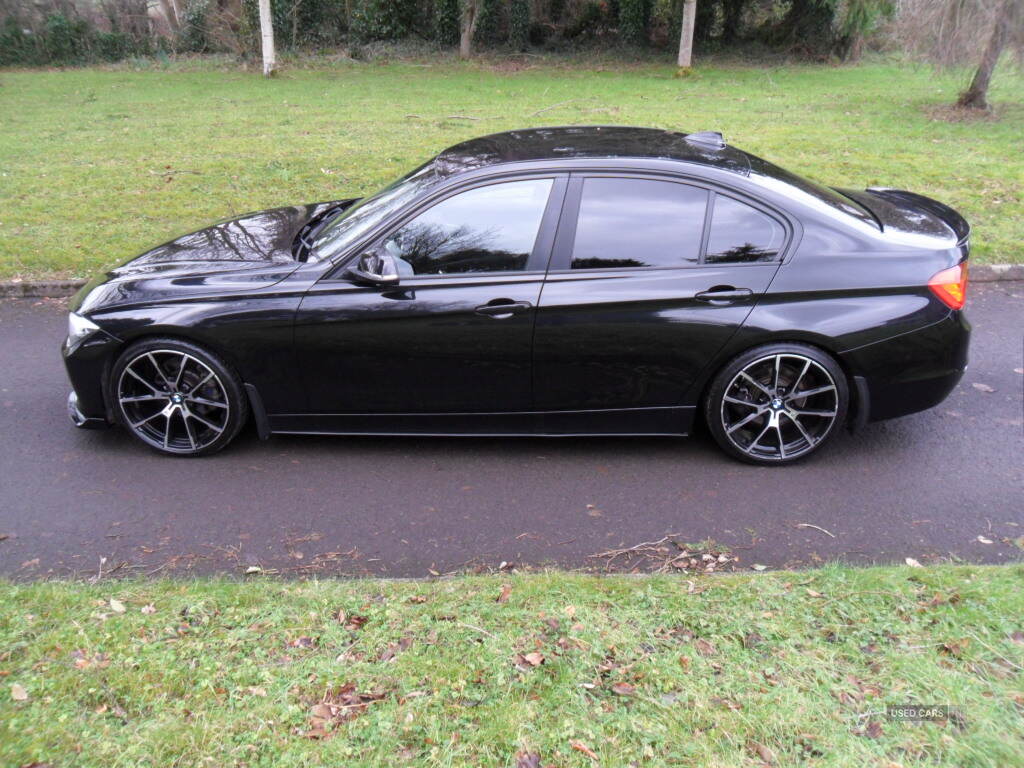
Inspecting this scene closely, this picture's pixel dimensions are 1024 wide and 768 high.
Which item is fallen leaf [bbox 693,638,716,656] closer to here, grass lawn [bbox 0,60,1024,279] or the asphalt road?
the asphalt road

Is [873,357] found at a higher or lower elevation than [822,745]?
higher

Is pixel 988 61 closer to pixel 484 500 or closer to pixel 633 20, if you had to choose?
pixel 484 500

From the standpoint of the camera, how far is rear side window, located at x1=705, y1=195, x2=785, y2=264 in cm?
444

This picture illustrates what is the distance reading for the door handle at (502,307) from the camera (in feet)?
14.3

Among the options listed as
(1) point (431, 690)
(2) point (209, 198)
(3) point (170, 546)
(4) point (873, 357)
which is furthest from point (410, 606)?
(2) point (209, 198)

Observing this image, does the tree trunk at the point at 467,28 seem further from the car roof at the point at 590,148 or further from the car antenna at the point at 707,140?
the car antenna at the point at 707,140

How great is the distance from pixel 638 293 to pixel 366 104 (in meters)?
13.9

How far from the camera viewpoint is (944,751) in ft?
8.16

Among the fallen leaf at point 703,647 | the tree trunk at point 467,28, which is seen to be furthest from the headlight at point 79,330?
the tree trunk at point 467,28

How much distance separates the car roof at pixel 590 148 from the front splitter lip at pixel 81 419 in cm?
244

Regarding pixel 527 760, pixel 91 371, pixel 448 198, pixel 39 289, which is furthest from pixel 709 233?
pixel 39 289

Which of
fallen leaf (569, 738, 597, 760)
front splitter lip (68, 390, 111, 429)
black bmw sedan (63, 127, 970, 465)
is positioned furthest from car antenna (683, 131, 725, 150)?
front splitter lip (68, 390, 111, 429)

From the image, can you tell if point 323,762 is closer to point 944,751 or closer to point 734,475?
point 944,751

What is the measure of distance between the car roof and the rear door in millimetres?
243
